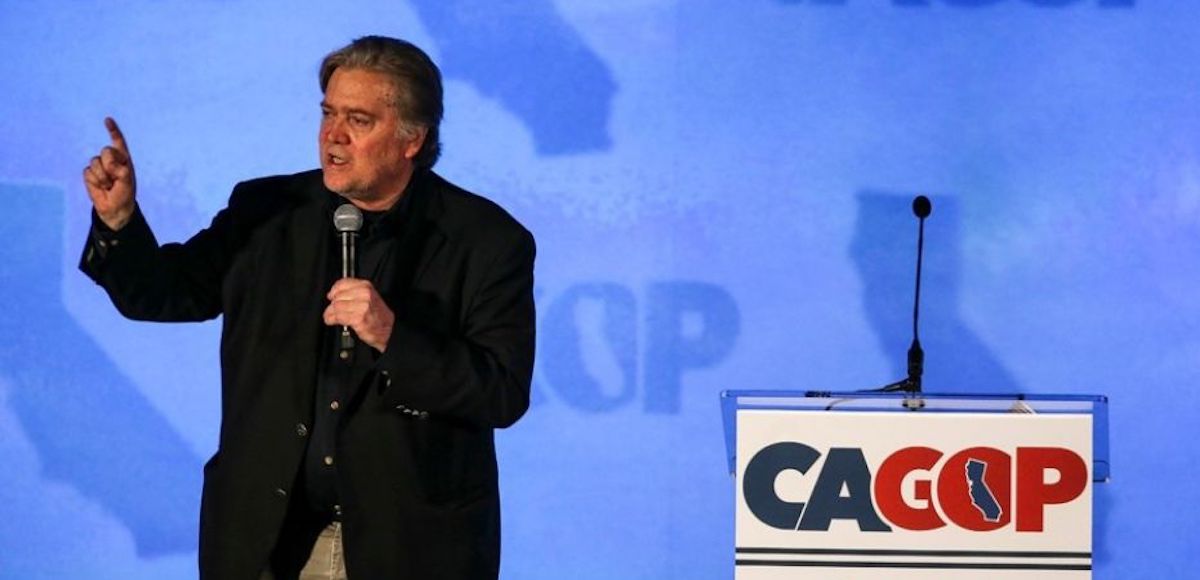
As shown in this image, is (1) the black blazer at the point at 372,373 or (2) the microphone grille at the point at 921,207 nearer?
(1) the black blazer at the point at 372,373

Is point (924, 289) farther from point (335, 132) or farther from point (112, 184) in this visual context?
point (112, 184)

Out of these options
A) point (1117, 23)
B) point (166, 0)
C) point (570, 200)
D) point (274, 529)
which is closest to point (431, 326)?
point (274, 529)

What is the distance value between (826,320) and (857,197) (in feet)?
1.14

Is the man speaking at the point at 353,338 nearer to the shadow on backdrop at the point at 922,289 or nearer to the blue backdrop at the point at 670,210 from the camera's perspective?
the blue backdrop at the point at 670,210

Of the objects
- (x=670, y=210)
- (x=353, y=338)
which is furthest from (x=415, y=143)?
(x=670, y=210)

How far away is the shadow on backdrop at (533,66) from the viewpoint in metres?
4.43

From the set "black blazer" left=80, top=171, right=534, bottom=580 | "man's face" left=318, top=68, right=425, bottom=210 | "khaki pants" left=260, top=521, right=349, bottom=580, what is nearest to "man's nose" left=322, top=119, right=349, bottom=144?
"man's face" left=318, top=68, right=425, bottom=210

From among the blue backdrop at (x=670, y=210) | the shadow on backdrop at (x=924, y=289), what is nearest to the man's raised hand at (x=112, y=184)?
the blue backdrop at (x=670, y=210)

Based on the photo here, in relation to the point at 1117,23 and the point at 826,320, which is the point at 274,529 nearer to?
the point at 826,320

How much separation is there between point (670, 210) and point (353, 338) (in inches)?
77.0

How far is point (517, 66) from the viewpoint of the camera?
444cm

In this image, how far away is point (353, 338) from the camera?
8.64 feet

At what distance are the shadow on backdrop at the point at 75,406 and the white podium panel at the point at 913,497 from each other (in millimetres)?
2136

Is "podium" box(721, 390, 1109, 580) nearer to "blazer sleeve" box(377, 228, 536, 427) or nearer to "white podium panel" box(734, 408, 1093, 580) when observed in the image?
"white podium panel" box(734, 408, 1093, 580)
